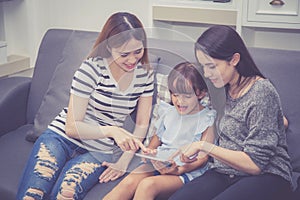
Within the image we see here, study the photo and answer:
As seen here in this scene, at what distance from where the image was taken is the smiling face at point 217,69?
163 centimetres

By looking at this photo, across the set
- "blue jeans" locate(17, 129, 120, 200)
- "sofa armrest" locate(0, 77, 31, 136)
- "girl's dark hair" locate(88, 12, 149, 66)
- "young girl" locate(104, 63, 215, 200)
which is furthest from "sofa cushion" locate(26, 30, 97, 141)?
"young girl" locate(104, 63, 215, 200)

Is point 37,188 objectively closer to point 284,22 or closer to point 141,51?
point 141,51

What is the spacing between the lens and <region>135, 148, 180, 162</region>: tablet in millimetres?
1659

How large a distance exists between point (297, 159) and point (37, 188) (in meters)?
0.95

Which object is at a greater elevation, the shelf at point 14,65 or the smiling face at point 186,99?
the smiling face at point 186,99

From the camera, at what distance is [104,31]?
5.80 feet

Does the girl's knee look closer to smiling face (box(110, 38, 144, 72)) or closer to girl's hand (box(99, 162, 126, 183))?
girl's hand (box(99, 162, 126, 183))

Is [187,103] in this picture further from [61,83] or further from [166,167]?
[61,83]

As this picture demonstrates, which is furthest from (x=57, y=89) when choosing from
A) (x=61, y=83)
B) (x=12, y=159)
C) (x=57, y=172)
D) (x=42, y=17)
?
(x=42, y=17)

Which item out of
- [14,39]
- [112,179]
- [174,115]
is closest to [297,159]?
[174,115]

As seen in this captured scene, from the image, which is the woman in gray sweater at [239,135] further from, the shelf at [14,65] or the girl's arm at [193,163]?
the shelf at [14,65]

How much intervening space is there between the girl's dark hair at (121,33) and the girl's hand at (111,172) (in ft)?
1.27

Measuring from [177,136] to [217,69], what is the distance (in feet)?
0.85

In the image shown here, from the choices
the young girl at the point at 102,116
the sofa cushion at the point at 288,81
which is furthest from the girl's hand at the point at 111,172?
the sofa cushion at the point at 288,81
